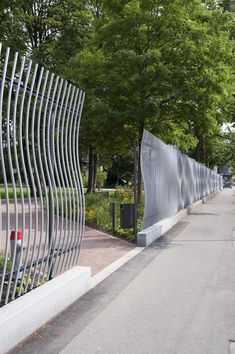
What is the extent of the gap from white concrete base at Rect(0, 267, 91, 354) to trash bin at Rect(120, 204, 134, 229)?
18.6ft

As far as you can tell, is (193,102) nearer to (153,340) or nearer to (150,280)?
(150,280)

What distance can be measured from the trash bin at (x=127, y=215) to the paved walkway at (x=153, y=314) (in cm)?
267

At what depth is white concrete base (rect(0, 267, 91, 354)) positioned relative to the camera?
4.77 meters

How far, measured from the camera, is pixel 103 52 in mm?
19219

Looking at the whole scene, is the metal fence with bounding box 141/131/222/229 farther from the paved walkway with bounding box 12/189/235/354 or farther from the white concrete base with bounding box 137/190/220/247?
the paved walkway with bounding box 12/189/235/354

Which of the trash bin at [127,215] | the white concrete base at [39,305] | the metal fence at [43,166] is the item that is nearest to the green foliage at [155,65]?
the trash bin at [127,215]

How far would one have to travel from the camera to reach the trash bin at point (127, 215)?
506 inches

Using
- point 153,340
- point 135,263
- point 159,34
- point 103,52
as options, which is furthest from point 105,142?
point 153,340

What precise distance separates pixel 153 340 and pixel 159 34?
1494cm

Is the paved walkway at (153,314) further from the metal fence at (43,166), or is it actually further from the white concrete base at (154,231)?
the white concrete base at (154,231)

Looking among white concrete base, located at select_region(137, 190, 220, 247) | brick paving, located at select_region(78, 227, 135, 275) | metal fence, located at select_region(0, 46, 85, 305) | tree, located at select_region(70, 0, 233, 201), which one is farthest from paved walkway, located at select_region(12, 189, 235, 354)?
tree, located at select_region(70, 0, 233, 201)

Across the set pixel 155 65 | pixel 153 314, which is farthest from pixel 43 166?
pixel 155 65

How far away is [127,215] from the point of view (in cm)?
1291

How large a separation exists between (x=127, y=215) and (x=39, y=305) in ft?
24.7
